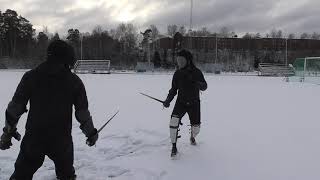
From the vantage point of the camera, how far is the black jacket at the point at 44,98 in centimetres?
395

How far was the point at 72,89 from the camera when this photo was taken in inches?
159

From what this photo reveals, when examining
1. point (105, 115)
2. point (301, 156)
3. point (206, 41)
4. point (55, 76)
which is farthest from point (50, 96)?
point (206, 41)

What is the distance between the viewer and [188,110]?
279 inches

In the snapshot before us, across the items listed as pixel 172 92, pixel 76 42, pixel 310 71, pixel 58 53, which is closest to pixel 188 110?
pixel 172 92

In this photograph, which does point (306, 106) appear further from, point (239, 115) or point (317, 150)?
point (317, 150)

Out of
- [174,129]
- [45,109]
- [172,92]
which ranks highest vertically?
[45,109]

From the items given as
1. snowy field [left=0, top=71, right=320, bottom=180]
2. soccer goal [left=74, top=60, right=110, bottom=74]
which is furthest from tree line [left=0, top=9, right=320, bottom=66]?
snowy field [left=0, top=71, right=320, bottom=180]

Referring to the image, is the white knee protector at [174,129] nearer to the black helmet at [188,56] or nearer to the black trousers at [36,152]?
the black helmet at [188,56]

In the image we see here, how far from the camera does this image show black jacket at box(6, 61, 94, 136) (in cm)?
Result: 395

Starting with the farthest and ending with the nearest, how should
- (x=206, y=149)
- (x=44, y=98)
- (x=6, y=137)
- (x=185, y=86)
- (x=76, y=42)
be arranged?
(x=76, y=42), (x=206, y=149), (x=185, y=86), (x=6, y=137), (x=44, y=98)

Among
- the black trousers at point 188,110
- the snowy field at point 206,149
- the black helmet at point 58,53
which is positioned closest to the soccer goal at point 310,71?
the snowy field at point 206,149

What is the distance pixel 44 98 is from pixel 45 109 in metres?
0.09

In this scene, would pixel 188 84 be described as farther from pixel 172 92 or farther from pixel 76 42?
pixel 76 42

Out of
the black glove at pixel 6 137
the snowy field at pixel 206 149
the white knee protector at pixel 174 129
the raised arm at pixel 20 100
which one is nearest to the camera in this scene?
the raised arm at pixel 20 100
